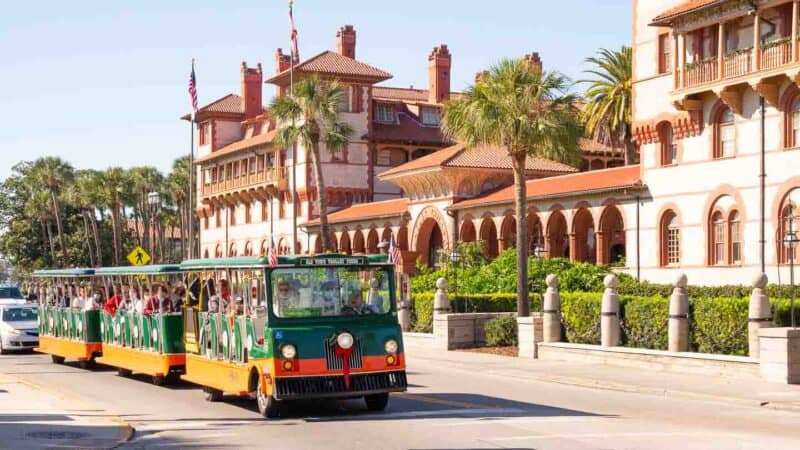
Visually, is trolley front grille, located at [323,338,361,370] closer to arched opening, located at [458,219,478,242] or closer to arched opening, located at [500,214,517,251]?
arched opening, located at [500,214,517,251]

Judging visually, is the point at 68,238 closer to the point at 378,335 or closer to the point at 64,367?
the point at 64,367

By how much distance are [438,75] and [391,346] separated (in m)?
71.0

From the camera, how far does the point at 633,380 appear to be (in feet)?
77.3

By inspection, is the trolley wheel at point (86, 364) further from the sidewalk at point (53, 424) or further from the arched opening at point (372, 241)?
the arched opening at point (372, 241)

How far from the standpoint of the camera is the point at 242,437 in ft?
49.3

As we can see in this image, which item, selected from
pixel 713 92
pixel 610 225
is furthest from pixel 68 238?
pixel 713 92

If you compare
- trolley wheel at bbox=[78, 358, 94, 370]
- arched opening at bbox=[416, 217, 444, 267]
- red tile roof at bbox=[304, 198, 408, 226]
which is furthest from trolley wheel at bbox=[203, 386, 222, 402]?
red tile roof at bbox=[304, 198, 408, 226]

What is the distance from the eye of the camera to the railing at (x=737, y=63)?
4042 centimetres

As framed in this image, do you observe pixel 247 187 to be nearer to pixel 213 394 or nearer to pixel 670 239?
pixel 670 239

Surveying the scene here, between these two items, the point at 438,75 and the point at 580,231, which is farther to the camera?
the point at 438,75

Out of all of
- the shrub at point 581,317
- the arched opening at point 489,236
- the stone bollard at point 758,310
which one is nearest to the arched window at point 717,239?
the shrub at point 581,317

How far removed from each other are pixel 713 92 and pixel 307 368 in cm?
2913

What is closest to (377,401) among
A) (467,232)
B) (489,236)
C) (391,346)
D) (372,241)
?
(391,346)

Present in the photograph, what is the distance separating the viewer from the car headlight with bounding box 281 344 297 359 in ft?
54.6
